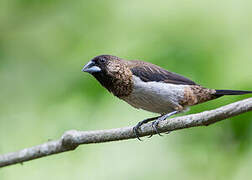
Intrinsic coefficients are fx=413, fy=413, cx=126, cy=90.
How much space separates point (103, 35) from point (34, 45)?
33.8 inches

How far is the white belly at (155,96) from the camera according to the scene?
12.3 feet

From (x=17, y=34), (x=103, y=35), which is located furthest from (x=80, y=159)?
(x=17, y=34)

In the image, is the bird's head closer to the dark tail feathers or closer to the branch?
the branch

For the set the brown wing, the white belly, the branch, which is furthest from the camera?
the brown wing

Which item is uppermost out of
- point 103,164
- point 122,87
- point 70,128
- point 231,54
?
point 231,54

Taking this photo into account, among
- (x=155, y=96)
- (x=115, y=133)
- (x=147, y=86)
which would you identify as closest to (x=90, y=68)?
(x=147, y=86)

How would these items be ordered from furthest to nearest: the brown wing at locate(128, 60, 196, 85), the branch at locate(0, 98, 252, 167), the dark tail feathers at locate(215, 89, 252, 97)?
the brown wing at locate(128, 60, 196, 85) < the dark tail feathers at locate(215, 89, 252, 97) < the branch at locate(0, 98, 252, 167)

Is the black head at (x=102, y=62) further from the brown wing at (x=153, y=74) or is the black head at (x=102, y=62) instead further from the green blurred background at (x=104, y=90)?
the brown wing at (x=153, y=74)

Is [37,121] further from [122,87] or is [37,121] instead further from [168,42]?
[168,42]

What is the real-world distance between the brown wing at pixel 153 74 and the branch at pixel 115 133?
1.80 feet

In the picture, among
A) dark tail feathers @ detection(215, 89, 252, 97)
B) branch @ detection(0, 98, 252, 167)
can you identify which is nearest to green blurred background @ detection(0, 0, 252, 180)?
dark tail feathers @ detection(215, 89, 252, 97)

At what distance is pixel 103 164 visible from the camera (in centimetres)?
396

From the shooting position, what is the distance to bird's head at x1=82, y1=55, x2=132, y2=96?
3820 millimetres

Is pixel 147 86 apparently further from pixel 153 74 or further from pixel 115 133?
pixel 115 133
